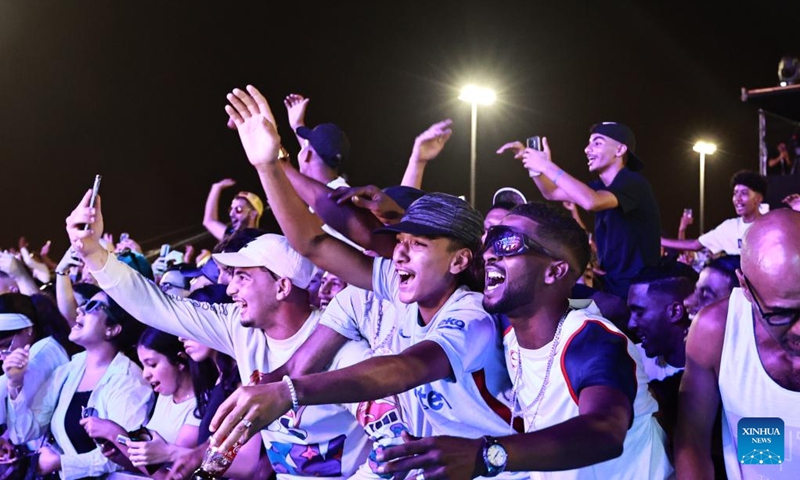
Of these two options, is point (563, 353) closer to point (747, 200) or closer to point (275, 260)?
point (275, 260)

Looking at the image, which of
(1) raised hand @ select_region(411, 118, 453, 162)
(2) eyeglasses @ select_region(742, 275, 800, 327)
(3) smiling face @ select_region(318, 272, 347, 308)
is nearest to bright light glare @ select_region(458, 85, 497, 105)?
(3) smiling face @ select_region(318, 272, 347, 308)

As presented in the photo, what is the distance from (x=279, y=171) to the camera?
4.22 meters

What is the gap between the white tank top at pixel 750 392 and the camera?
2969 mm

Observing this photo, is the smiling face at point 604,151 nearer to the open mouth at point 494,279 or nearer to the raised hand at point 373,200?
the raised hand at point 373,200

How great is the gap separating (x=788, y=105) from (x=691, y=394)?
10.7 m

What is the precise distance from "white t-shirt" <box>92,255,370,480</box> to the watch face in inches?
74.7

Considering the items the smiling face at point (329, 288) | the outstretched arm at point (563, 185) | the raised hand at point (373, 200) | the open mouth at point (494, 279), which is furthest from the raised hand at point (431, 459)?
the smiling face at point (329, 288)

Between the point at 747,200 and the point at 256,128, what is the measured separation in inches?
240

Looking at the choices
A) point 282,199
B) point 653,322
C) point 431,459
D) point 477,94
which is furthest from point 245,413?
point 477,94

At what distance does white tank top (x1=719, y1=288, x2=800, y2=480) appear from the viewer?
9.74 ft

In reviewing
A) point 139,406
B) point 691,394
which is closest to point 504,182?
Result: point 139,406

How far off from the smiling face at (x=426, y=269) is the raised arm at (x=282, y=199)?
0.46 metres

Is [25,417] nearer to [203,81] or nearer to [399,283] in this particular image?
[399,283]

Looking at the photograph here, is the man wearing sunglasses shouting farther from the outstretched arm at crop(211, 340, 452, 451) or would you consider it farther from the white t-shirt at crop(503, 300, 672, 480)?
the outstretched arm at crop(211, 340, 452, 451)
